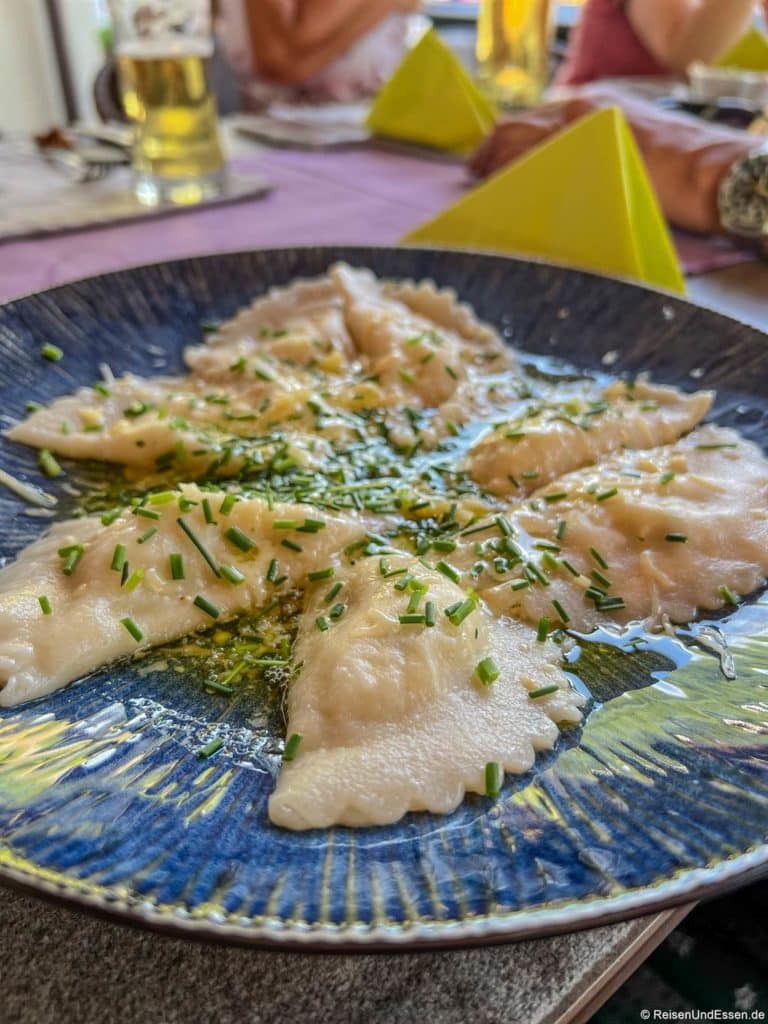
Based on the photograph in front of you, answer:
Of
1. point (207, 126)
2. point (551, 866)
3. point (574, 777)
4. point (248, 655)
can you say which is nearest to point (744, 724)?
point (574, 777)

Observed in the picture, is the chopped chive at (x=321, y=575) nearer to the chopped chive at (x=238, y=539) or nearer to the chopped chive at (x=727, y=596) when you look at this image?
the chopped chive at (x=238, y=539)

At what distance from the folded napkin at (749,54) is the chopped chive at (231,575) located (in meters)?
4.23

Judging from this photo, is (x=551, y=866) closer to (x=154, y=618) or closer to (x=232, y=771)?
(x=232, y=771)

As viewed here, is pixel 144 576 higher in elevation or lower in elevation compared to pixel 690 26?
lower

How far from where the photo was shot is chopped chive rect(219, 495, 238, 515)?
138 cm

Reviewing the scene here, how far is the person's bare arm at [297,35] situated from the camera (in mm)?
5016

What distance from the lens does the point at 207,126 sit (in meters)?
2.86

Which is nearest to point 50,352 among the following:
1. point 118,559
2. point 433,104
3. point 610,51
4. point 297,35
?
point 118,559

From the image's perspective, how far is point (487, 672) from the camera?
1.10 metres

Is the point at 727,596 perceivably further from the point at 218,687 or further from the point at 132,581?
the point at 132,581

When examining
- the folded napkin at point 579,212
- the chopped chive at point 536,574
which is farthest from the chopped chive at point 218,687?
the folded napkin at point 579,212

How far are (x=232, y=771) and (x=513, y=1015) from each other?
39 cm

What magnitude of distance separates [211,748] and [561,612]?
1.77ft

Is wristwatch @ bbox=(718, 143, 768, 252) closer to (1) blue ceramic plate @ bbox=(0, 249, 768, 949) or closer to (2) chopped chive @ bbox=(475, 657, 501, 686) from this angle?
(1) blue ceramic plate @ bbox=(0, 249, 768, 949)
